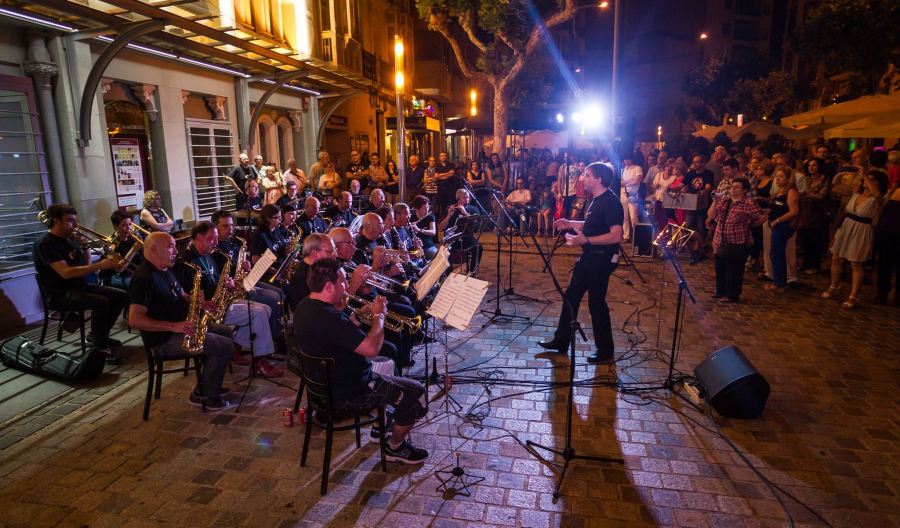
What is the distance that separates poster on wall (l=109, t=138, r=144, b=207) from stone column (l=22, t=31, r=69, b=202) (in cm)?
148

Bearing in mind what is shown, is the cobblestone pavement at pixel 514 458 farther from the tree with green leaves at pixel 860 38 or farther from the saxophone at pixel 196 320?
the tree with green leaves at pixel 860 38

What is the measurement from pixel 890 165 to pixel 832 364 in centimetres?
542

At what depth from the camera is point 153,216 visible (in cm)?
809

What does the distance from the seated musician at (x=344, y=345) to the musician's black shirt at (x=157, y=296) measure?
1743mm

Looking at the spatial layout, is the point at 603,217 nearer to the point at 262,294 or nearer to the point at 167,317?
the point at 262,294

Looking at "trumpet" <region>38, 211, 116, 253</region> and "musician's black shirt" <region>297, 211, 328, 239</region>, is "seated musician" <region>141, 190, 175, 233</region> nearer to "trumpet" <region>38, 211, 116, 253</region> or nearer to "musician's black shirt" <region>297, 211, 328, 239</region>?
"trumpet" <region>38, 211, 116, 253</region>

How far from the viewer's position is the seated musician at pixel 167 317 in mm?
4539

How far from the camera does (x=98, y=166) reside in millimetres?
8156

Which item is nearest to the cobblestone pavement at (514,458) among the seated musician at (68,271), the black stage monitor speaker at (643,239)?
the seated musician at (68,271)

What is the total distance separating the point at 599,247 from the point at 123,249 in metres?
6.02

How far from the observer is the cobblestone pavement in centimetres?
351

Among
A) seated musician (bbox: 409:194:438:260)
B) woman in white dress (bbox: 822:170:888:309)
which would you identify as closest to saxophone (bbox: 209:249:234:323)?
seated musician (bbox: 409:194:438:260)

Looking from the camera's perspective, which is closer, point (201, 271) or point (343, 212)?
point (201, 271)

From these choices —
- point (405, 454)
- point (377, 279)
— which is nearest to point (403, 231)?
point (377, 279)
